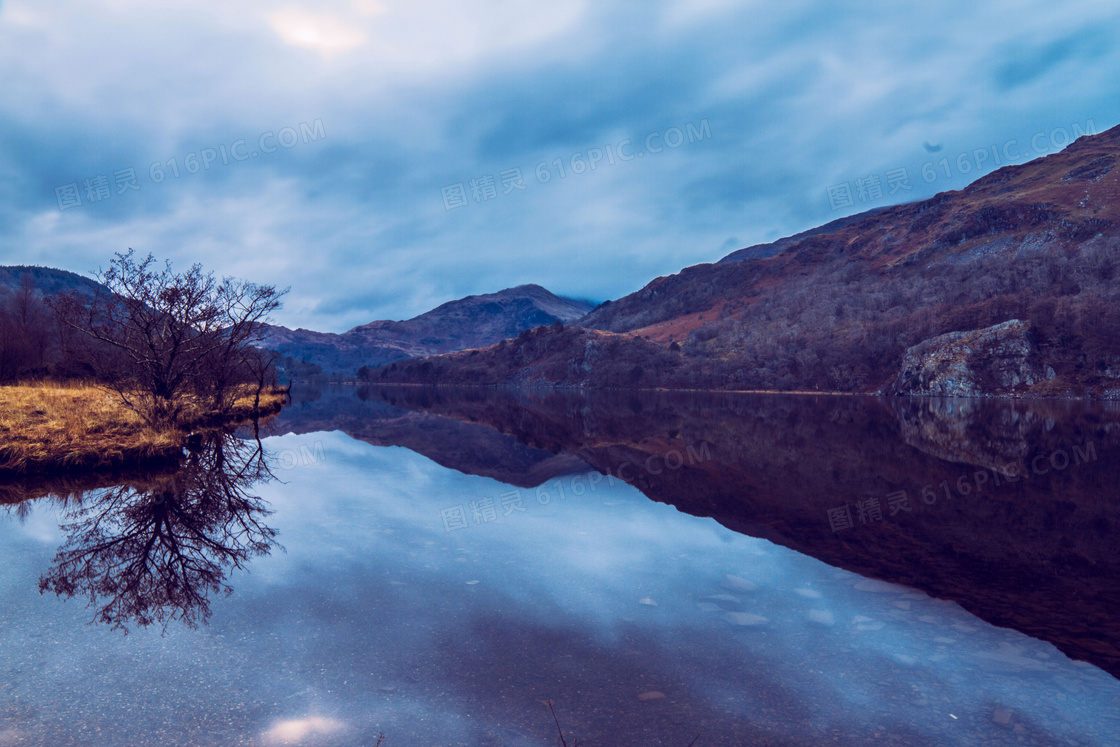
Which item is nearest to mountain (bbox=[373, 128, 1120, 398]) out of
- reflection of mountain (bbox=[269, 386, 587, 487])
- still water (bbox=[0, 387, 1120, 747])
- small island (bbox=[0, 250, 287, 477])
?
still water (bbox=[0, 387, 1120, 747])

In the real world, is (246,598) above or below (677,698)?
above

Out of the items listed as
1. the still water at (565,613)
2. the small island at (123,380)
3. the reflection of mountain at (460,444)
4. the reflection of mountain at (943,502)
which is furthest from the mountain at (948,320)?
the small island at (123,380)

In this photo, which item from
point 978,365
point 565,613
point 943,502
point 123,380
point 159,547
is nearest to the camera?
point 565,613

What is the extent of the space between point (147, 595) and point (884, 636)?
433 inches

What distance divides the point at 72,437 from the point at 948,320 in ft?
436

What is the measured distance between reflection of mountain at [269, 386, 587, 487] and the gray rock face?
294ft

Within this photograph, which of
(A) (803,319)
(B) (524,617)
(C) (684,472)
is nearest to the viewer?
(B) (524,617)

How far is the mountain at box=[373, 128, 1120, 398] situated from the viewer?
8788cm

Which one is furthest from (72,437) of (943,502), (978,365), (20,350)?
(978,365)

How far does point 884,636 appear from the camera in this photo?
7.17m

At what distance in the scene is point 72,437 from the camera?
18594mm

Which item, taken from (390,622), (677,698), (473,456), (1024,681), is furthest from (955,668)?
(473,456)

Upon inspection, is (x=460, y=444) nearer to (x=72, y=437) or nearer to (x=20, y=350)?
(x=72, y=437)

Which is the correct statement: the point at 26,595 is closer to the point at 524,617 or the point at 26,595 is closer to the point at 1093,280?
the point at 524,617
